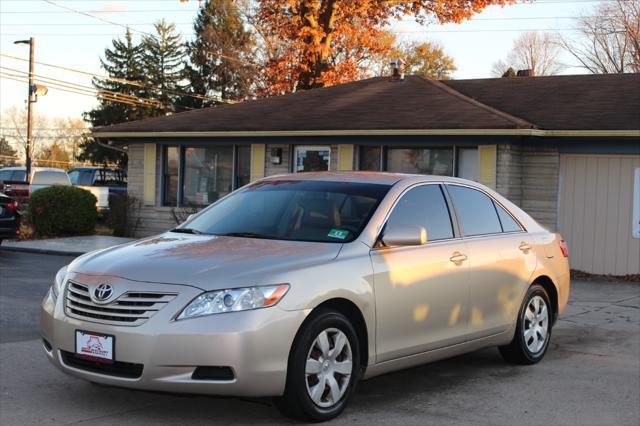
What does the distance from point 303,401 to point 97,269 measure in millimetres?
1567

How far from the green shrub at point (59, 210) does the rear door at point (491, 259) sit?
15.5m

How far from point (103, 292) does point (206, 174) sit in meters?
16.3

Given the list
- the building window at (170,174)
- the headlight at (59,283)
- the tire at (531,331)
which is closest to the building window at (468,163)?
the building window at (170,174)

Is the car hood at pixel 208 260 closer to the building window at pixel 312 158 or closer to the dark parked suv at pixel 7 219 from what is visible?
the dark parked suv at pixel 7 219

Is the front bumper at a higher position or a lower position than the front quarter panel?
lower

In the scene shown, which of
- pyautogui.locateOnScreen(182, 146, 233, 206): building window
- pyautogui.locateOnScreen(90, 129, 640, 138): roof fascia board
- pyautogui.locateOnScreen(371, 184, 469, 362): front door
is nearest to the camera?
pyautogui.locateOnScreen(371, 184, 469, 362): front door

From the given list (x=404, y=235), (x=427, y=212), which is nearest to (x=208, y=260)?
(x=404, y=235)

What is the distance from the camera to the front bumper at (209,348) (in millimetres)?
5113

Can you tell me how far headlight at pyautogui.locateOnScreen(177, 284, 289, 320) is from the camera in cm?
518

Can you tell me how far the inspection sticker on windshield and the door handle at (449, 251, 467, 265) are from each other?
3.28 feet

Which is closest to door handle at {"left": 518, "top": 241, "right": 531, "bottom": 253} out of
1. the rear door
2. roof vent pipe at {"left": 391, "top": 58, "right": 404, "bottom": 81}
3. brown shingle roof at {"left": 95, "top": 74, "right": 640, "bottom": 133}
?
the rear door

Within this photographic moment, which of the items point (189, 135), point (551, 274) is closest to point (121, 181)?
point (189, 135)

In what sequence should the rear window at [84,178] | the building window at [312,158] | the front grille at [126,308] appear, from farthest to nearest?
the rear window at [84,178], the building window at [312,158], the front grille at [126,308]

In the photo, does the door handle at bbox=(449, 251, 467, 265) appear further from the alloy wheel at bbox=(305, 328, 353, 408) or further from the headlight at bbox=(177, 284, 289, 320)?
the headlight at bbox=(177, 284, 289, 320)
